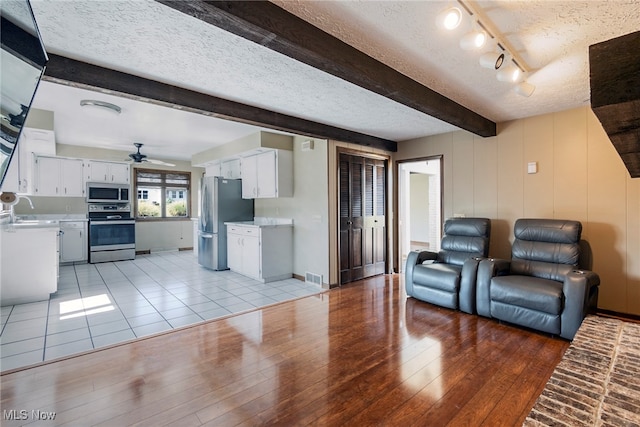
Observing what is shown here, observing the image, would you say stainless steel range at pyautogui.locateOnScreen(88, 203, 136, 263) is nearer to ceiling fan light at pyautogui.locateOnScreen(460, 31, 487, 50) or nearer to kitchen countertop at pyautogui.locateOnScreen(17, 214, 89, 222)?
kitchen countertop at pyautogui.locateOnScreen(17, 214, 89, 222)

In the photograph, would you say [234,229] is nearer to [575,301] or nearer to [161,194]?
[161,194]

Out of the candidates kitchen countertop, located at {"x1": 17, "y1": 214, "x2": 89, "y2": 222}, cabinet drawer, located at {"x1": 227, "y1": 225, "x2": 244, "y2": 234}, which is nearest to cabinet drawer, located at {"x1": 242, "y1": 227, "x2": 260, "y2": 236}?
cabinet drawer, located at {"x1": 227, "y1": 225, "x2": 244, "y2": 234}

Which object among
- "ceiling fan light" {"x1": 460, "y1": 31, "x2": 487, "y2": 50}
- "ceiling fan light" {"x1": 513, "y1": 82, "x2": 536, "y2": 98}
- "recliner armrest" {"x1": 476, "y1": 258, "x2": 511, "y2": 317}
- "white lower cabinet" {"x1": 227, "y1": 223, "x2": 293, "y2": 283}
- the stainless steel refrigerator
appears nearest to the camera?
"ceiling fan light" {"x1": 460, "y1": 31, "x2": 487, "y2": 50}

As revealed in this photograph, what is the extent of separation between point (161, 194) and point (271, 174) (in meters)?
4.46

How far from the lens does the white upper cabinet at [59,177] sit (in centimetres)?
604

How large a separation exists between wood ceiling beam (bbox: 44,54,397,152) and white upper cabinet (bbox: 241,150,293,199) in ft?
3.77

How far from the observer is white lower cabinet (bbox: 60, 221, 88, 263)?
238 inches

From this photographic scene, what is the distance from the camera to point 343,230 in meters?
4.69

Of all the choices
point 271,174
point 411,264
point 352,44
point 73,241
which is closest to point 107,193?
point 73,241

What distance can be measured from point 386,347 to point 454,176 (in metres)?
2.97

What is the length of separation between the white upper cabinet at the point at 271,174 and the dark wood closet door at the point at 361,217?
3.18ft

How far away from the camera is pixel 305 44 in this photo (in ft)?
5.94

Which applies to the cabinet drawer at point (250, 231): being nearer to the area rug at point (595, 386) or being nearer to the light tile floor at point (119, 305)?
the light tile floor at point (119, 305)

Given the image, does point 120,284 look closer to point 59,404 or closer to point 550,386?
point 59,404
